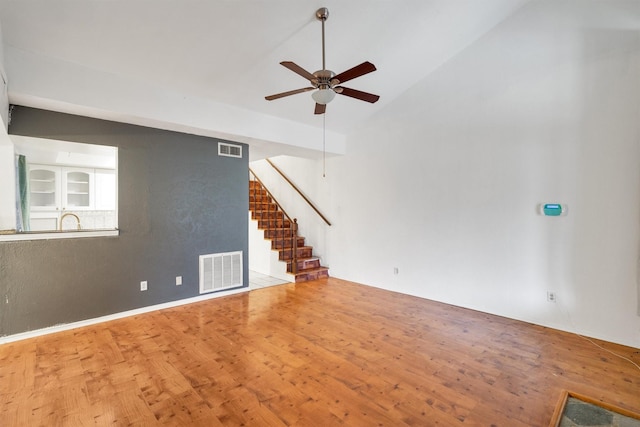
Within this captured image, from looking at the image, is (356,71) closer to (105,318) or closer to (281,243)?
(105,318)

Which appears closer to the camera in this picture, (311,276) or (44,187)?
(44,187)

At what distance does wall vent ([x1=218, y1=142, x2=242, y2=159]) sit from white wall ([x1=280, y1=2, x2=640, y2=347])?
240 centimetres

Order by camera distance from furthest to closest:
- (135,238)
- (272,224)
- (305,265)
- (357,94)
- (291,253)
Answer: (272,224), (291,253), (305,265), (135,238), (357,94)

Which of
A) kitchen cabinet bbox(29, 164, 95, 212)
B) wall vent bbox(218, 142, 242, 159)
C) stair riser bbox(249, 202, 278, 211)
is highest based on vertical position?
wall vent bbox(218, 142, 242, 159)

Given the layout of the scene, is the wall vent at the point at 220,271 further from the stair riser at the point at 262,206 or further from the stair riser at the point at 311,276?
the stair riser at the point at 262,206

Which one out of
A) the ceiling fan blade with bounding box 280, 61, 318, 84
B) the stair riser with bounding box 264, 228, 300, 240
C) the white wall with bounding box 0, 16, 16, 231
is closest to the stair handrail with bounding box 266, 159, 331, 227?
the stair riser with bounding box 264, 228, 300, 240

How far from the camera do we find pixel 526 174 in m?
3.74

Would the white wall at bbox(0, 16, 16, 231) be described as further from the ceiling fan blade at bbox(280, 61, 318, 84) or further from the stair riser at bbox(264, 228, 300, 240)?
the stair riser at bbox(264, 228, 300, 240)

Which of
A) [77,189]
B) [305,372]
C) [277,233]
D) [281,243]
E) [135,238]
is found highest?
[77,189]

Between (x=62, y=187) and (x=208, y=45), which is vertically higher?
(x=208, y=45)

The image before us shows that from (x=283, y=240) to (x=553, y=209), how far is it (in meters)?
4.44

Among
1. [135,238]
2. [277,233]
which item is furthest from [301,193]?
[135,238]

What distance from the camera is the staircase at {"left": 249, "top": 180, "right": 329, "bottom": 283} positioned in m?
5.98

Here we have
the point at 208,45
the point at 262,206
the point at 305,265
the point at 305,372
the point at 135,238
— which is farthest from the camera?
the point at 262,206
